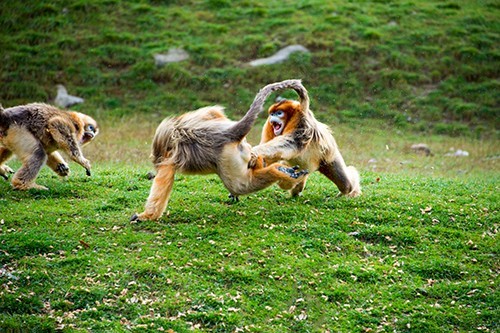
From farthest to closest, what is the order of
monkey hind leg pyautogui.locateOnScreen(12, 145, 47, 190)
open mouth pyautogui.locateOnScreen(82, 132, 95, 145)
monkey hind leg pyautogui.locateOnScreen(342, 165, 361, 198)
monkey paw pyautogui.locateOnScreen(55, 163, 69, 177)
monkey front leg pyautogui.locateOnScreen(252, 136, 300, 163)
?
open mouth pyautogui.locateOnScreen(82, 132, 95, 145) → monkey paw pyautogui.locateOnScreen(55, 163, 69, 177) → monkey hind leg pyautogui.locateOnScreen(342, 165, 361, 198) → monkey hind leg pyautogui.locateOnScreen(12, 145, 47, 190) → monkey front leg pyautogui.locateOnScreen(252, 136, 300, 163)

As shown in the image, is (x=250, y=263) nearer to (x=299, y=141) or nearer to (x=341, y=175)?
(x=299, y=141)

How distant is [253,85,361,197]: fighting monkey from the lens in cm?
1087

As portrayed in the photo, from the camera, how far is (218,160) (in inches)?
397

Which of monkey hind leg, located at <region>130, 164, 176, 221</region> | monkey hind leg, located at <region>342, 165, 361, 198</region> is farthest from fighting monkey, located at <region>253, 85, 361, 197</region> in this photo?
monkey hind leg, located at <region>130, 164, 176, 221</region>

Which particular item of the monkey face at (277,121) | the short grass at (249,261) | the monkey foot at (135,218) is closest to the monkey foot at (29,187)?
the short grass at (249,261)

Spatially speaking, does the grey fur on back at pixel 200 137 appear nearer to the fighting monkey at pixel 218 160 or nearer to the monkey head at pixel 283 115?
the fighting monkey at pixel 218 160

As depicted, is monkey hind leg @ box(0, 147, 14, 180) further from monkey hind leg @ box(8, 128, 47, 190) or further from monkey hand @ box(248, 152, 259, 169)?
monkey hand @ box(248, 152, 259, 169)

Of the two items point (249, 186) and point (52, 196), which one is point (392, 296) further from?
point (52, 196)

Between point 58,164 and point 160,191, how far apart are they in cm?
364

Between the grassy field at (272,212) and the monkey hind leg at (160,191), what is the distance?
271 mm

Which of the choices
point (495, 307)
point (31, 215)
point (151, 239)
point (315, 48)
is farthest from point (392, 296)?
point (315, 48)

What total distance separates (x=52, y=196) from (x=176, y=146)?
10.8ft

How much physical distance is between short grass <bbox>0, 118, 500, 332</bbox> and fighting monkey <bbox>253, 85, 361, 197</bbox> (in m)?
0.79

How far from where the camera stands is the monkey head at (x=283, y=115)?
11289mm
